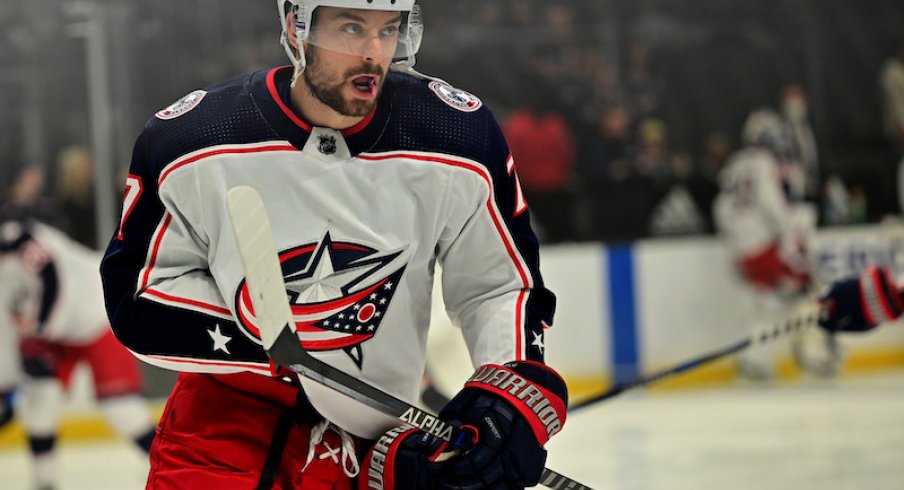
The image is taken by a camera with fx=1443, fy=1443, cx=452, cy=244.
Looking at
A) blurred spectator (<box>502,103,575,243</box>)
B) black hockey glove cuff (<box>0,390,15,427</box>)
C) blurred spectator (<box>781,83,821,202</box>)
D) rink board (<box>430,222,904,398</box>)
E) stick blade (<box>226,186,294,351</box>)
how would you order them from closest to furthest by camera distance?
stick blade (<box>226,186,294,351</box>), black hockey glove cuff (<box>0,390,15,427</box>), rink board (<box>430,222,904,398</box>), blurred spectator (<box>502,103,575,243</box>), blurred spectator (<box>781,83,821,202</box>)

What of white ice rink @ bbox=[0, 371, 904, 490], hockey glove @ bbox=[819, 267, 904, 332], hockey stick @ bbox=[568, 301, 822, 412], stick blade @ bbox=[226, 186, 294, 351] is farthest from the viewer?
white ice rink @ bbox=[0, 371, 904, 490]

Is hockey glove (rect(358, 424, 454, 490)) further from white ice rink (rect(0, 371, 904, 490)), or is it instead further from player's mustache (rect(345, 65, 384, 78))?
white ice rink (rect(0, 371, 904, 490))

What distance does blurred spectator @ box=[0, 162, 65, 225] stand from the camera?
213 inches

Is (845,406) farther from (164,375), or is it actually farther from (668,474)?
(164,375)

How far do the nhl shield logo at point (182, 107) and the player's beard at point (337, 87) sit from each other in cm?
15

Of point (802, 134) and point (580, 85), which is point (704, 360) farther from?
point (802, 134)

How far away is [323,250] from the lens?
1.82 metres

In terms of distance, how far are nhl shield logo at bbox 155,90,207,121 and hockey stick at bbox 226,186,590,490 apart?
0.81 ft

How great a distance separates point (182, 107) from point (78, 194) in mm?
4927

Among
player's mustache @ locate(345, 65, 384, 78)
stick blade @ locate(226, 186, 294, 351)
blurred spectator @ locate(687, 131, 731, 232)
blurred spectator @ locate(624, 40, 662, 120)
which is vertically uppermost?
player's mustache @ locate(345, 65, 384, 78)

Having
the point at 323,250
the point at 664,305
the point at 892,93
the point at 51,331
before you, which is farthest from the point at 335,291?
the point at 892,93

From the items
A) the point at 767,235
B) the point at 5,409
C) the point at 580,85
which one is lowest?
the point at 5,409

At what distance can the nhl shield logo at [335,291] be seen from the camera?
5.97 ft

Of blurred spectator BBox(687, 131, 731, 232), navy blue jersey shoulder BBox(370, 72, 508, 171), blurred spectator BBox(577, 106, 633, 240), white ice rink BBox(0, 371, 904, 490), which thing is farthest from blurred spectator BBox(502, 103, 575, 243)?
navy blue jersey shoulder BBox(370, 72, 508, 171)
